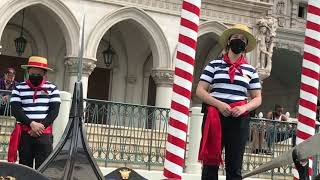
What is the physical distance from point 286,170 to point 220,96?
668 cm

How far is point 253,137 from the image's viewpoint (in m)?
11.3

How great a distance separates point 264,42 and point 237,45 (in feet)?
43.5

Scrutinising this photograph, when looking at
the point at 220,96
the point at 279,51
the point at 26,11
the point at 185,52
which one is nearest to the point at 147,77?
the point at 26,11

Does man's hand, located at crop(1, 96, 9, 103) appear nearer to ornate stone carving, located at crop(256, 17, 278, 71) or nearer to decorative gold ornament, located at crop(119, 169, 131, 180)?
decorative gold ornament, located at crop(119, 169, 131, 180)

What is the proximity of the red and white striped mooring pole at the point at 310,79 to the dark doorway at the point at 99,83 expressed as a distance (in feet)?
42.1

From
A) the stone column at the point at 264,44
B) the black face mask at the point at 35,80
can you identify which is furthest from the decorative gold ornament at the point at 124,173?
the stone column at the point at 264,44

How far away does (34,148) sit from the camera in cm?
596

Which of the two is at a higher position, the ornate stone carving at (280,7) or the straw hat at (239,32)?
the ornate stone carving at (280,7)

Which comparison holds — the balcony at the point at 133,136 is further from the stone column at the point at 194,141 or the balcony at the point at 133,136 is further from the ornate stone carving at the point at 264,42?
the ornate stone carving at the point at 264,42

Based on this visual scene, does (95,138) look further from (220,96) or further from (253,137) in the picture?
(220,96)

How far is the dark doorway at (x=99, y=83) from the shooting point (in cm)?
1888

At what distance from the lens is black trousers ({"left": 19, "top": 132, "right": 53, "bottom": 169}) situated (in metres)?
5.93

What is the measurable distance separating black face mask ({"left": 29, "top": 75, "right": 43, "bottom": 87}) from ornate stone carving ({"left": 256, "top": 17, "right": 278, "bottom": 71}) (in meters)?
12.6

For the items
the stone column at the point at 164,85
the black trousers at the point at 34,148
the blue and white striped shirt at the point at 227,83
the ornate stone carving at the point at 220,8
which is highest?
the ornate stone carving at the point at 220,8
